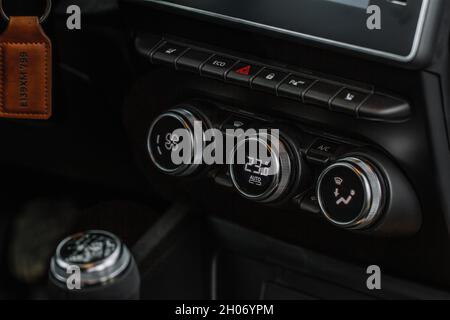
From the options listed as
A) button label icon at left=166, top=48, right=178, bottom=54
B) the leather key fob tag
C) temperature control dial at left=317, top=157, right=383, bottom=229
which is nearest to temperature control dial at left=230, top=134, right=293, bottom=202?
temperature control dial at left=317, top=157, right=383, bottom=229

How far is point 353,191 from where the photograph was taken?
101cm

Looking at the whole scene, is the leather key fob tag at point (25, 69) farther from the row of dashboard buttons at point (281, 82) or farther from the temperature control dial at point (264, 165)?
the temperature control dial at point (264, 165)

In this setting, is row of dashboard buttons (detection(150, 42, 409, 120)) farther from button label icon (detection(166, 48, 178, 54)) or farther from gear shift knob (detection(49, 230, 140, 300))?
gear shift knob (detection(49, 230, 140, 300))

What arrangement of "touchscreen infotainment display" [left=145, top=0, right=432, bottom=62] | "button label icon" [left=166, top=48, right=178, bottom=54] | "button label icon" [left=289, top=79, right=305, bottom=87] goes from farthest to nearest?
1. "button label icon" [left=166, top=48, right=178, bottom=54]
2. "button label icon" [left=289, top=79, right=305, bottom=87]
3. "touchscreen infotainment display" [left=145, top=0, right=432, bottom=62]

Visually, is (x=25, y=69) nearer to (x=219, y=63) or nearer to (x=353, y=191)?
(x=219, y=63)

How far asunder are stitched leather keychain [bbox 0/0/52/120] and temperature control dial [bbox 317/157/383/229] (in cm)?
43

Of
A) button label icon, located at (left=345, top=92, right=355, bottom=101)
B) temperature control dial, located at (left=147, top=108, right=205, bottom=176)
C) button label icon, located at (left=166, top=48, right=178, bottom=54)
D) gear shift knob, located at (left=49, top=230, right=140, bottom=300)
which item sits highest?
button label icon, located at (left=345, top=92, right=355, bottom=101)

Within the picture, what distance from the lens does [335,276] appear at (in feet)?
4.07

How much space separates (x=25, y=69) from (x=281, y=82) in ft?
1.24

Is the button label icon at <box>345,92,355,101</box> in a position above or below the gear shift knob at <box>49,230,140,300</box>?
above

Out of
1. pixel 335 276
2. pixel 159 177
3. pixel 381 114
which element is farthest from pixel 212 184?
pixel 381 114

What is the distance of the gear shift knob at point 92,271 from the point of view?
1061mm

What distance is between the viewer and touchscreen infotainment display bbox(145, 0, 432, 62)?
0.93 m

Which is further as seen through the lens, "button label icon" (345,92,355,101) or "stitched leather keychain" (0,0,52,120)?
"stitched leather keychain" (0,0,52,120)
